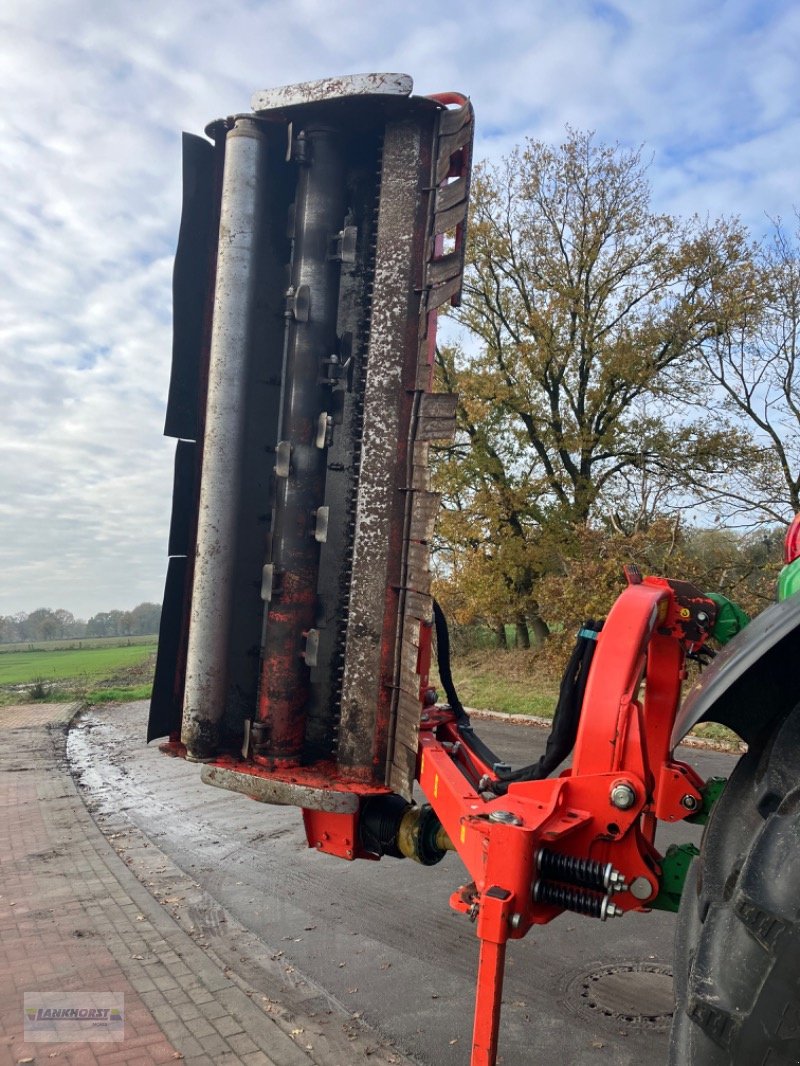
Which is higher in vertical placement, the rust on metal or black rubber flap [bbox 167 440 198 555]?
the rust on metal

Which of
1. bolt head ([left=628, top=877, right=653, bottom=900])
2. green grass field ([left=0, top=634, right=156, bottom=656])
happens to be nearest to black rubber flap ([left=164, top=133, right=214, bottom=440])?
bolt head ([left=628, top=877, right=653, bottom=900])

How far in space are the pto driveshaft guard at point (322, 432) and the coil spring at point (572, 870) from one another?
0.89 meters

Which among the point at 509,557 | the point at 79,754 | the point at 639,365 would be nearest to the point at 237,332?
the point at 79,754

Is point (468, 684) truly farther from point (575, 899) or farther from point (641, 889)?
point (575, 899)

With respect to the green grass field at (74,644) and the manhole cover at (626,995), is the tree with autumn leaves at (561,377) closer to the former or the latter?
the manhole cover at (626,995)

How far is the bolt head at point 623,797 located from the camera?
2875mm

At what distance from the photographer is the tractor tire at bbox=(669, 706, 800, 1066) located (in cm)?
160

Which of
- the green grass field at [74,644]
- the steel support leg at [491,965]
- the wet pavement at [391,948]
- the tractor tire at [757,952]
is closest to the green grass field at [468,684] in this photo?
the wet pavement at [391,948]

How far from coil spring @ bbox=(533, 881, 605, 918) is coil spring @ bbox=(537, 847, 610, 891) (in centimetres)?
2

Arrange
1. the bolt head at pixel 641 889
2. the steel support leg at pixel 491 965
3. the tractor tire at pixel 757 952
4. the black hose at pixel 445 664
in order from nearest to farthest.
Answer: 1. the tractor tire at pixel 757 952
2. the steel support leg at pixel 491 965
3. the bolt head at pixel 641 889
4. the black hose at pixel 445 664

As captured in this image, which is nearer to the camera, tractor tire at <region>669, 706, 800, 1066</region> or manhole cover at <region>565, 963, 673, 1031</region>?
tractor tire at <region>669, 706, 800, 1066</region>

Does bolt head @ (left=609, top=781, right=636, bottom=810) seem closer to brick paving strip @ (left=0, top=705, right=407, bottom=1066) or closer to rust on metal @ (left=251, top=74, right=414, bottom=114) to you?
brick paving strip @ (left=0, top=705, right=407, bottom=1066)

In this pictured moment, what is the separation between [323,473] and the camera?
12.3ft

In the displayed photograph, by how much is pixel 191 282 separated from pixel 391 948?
3.95m
